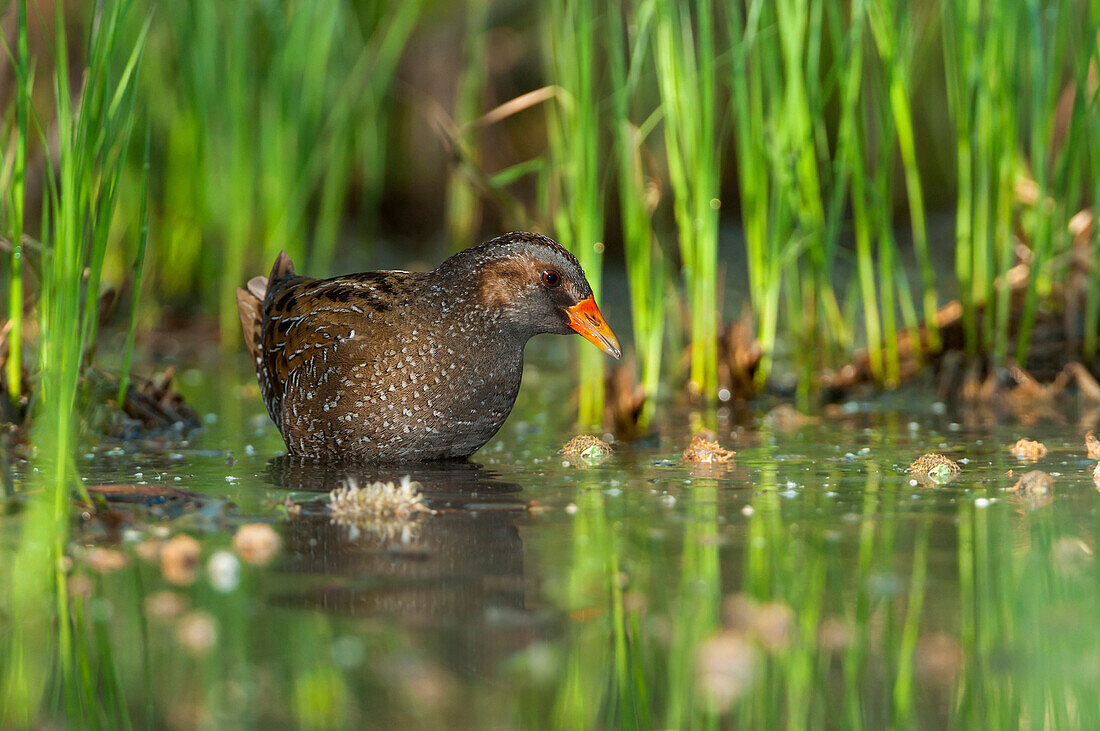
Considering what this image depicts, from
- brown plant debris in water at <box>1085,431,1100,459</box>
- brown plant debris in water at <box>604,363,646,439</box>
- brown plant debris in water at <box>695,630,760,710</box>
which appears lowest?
brown plant debris in water at <box>695,630,760,710</box>

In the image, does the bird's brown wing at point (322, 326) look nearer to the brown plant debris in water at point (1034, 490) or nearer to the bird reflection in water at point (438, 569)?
the bird reflection in water at point (438, 569)

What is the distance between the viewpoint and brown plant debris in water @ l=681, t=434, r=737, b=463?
4.77 m

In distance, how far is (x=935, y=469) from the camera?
436 cm

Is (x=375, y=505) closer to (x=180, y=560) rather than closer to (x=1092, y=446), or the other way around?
(x=180, y=560)

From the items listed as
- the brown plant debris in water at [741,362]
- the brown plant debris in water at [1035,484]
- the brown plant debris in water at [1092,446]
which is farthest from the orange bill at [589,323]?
the brown plant debris in water at [741,362]

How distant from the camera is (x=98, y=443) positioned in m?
5.21

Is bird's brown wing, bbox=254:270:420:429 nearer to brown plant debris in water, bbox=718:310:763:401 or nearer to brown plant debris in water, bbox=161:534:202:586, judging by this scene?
brown plant debris in water, bbox=161:534:202:586

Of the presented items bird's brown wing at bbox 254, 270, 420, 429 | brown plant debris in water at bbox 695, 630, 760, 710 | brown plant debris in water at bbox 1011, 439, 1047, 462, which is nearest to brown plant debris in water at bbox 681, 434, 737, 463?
brown plant debris in water at bbox 1011, 439, 1047, 462

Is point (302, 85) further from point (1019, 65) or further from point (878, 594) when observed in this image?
point (878, 594)

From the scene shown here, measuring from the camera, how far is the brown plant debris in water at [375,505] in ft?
12.5

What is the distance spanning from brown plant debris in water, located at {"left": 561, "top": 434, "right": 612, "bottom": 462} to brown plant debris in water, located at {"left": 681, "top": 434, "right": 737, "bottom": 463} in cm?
32

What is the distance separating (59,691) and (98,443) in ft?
9.23

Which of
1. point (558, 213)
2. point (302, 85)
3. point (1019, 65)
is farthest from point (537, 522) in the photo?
point (302, 85)

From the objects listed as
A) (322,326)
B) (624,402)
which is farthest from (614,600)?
(624,402)
